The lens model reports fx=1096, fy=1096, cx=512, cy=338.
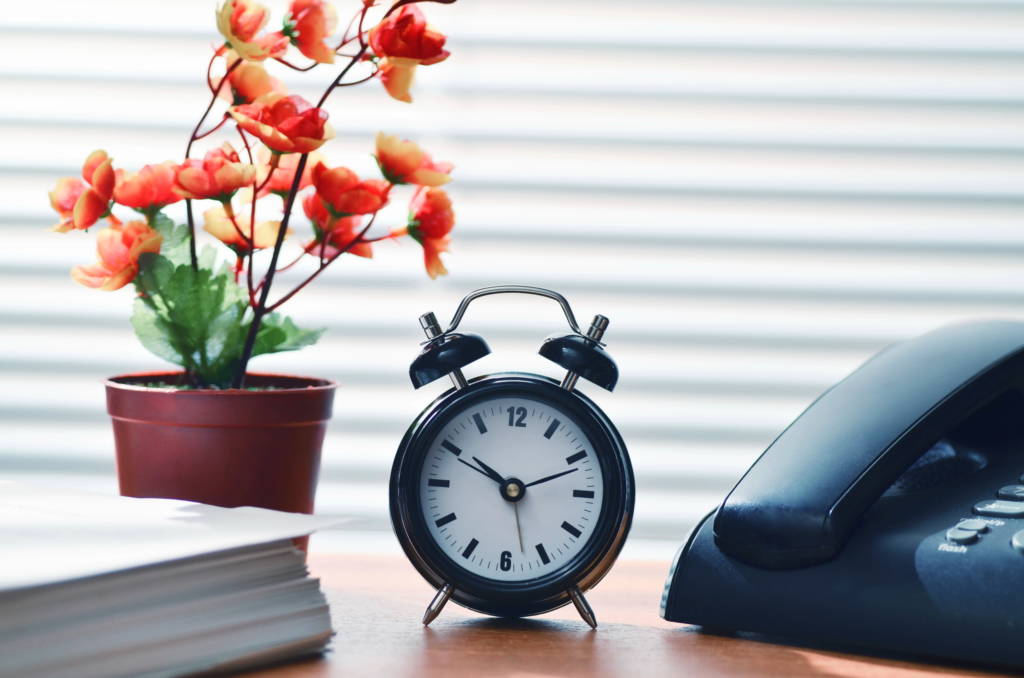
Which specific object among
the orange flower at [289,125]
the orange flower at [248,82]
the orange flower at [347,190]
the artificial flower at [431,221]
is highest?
the orange flower at [248,82]

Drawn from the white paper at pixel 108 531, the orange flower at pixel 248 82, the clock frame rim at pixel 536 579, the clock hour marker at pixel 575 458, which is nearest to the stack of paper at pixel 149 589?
the white paper at pixel 108 531

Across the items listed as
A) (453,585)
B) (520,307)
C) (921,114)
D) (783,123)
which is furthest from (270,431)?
(921,114)

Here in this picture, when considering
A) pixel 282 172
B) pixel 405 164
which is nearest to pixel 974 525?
pixel 405 164

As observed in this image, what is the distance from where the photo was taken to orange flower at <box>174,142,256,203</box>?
0.89m

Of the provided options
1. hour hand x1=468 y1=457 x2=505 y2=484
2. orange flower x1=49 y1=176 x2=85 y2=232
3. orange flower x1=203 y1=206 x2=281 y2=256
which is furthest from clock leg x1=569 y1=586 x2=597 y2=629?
orange flower x1=49 y1=176 x2=85 y2=232

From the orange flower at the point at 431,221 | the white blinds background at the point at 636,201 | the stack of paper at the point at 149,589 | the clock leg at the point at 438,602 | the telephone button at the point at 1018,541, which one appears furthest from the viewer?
the white blinds background at the point at 636,201

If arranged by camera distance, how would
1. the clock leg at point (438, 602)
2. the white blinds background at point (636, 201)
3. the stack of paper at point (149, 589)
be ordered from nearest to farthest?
the stack of paper at point (149, 589) → the clock leg at point (438, 602) → the white blinds background at point (636, 201)

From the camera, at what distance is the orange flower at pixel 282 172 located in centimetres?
97

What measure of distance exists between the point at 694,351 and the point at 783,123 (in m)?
0.28

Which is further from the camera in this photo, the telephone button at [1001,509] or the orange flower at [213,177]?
the orange flower at [213,177]

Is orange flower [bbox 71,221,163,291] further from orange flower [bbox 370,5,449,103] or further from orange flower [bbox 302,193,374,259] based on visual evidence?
orange flower [bbox 370,5,449,103]

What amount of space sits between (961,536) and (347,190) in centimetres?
55

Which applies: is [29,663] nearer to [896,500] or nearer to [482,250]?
[896,500]

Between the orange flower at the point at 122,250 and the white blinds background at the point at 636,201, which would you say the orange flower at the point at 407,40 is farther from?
the white blinds background at the point at 636,201
